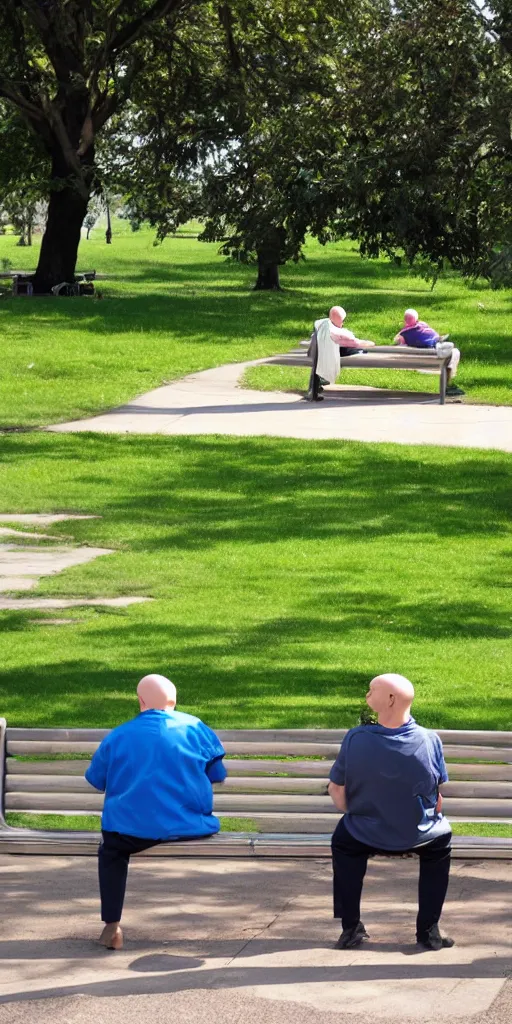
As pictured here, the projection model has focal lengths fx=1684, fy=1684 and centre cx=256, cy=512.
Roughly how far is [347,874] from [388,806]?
300 mm

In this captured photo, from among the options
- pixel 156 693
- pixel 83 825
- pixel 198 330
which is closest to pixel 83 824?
pixel 83 825

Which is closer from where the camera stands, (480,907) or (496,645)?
(480,907)

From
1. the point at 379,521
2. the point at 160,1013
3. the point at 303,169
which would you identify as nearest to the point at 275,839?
the point at 160,1013

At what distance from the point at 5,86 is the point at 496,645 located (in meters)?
26.3

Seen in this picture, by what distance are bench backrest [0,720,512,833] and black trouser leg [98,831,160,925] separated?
1.04 m

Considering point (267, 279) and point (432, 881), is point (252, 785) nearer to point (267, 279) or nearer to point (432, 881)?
point (432, 881)

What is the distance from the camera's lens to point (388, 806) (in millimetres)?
6156

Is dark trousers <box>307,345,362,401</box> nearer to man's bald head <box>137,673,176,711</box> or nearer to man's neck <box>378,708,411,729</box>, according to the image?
man's bald head <box>137,673,176,711</box>

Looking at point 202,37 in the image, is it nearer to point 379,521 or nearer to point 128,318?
point 128,318

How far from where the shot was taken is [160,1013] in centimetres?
527

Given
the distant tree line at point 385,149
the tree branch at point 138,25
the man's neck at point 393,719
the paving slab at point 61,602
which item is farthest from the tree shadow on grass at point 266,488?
the tree branch at point 138,25

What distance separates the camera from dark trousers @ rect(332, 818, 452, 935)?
6141 mm

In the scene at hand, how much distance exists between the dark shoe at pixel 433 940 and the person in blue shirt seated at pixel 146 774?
3.29 feet

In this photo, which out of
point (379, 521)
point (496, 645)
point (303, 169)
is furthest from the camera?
point (379, 521)
